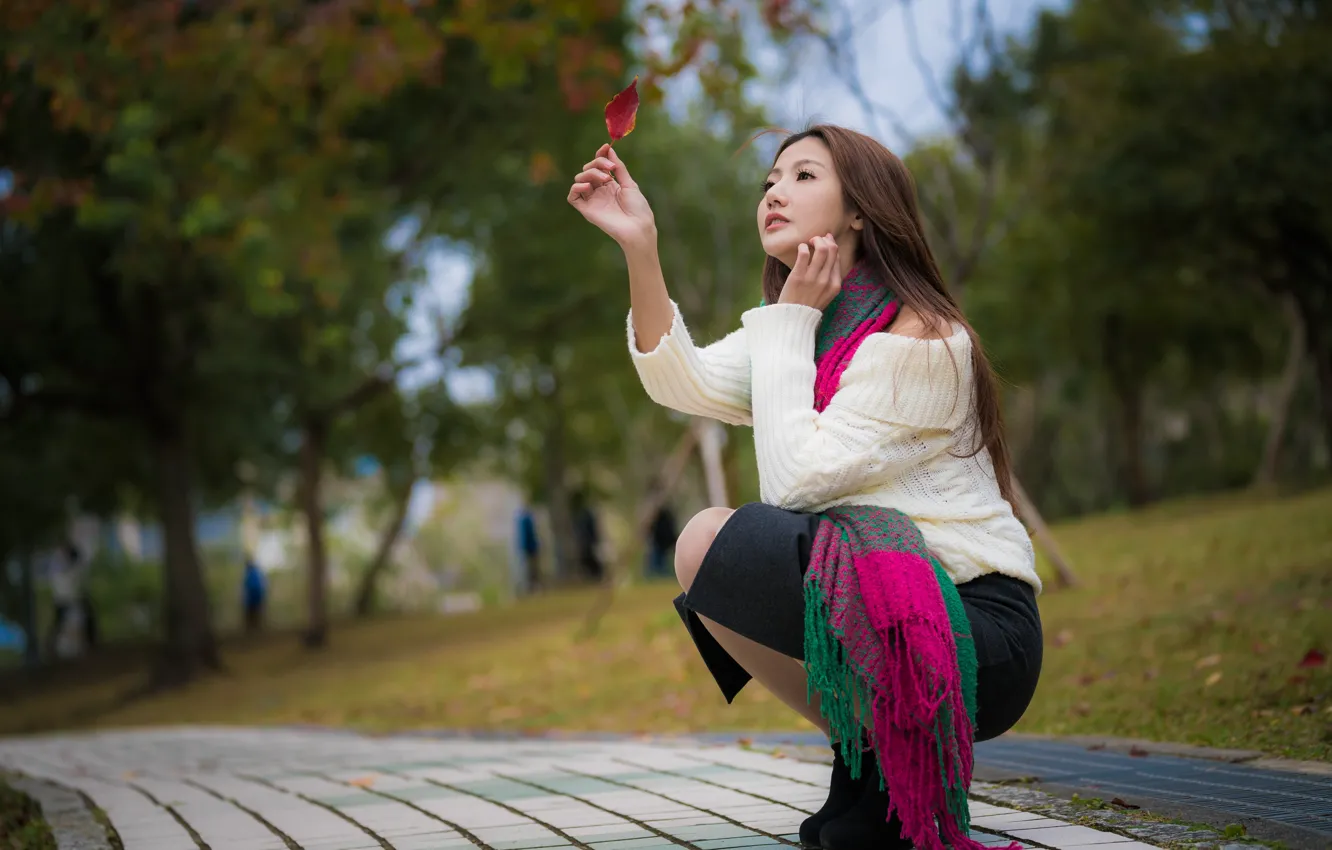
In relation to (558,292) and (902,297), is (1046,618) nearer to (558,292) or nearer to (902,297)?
(902,297)

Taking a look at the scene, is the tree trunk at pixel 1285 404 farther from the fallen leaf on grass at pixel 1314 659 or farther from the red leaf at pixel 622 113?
the red leaf at pixel 622 113

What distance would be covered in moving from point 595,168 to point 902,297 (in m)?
0.78

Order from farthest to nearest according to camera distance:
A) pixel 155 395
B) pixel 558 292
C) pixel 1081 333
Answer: pixel 1081 333 < pixel 558 292 < pixel 155 395

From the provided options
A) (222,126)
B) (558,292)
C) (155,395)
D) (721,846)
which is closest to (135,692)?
(155,395)

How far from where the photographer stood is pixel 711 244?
25719mm

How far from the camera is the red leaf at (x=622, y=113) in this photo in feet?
11.4

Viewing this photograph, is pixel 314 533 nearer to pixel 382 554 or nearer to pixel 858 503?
pixel 382 554

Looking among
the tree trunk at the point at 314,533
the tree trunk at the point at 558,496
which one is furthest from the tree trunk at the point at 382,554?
the tree trunk at the point at 314,533

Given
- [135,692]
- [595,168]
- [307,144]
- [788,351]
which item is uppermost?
[307,144]

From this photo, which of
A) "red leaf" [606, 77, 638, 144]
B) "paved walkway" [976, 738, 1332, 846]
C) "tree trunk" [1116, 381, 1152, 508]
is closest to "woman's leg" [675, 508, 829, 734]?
"red leaf" [606, 77, 638, 144]

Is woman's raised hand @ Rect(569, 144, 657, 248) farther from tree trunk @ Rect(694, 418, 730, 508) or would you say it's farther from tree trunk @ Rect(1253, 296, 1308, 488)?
Answer: tree trunk @ Rect(1253, 296, 1308, 488)

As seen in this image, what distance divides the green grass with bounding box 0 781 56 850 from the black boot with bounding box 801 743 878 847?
220 centimetres

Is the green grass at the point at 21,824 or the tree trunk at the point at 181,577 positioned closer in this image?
the green grass at the point at 21,824

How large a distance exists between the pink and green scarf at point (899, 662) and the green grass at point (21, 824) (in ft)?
8.04
